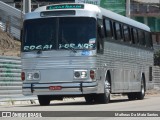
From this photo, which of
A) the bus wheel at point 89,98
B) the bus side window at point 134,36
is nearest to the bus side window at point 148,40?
the bus side window at point 134,36

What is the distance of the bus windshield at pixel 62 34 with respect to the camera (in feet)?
69.9

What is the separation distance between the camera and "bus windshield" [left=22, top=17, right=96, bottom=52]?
21.3 metres

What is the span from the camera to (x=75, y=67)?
69.6 feet

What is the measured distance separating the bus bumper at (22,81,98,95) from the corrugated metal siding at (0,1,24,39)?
2235cm

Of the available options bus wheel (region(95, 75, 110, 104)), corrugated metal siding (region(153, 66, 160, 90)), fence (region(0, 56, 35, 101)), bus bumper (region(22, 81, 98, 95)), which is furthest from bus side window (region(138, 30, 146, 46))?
corrugated metal siding (region(153, 66, 160, 90))

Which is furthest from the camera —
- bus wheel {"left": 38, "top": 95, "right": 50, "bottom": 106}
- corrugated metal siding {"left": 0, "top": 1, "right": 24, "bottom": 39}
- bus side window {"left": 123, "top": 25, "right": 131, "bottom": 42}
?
corrugated metal siding {"left": 0, "top": 1, "right": 24, "bottom": 39}

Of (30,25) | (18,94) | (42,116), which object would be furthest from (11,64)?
(42,116)

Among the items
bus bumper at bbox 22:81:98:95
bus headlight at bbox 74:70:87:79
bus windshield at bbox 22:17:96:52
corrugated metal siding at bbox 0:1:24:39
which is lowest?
bus bumper at bbox 22:81:98:95

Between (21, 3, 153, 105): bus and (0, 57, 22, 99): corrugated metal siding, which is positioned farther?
(0, 57, 22, 99): corrugated metal siding

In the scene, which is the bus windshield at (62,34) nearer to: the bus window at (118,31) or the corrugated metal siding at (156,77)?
the bus window at (118,31)

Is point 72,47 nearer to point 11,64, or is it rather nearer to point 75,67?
point 75,67

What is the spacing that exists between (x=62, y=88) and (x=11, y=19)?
80.8 feet

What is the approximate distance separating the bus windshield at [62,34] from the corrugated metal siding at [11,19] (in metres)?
21.9

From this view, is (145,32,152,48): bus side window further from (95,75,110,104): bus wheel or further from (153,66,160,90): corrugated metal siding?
(153,66,160,90): corrugated metal siding
